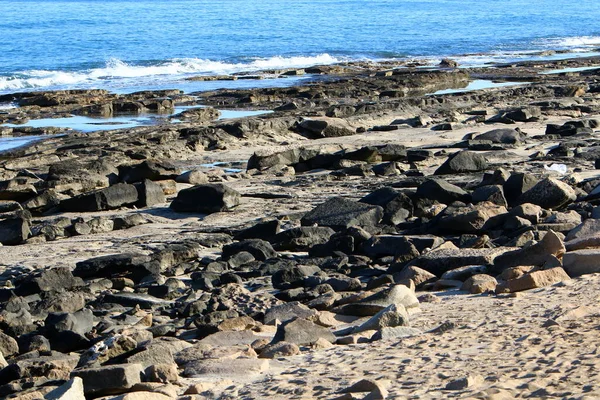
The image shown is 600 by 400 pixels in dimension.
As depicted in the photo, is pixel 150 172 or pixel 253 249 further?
pixel 150 172

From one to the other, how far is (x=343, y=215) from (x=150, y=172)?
4256mm

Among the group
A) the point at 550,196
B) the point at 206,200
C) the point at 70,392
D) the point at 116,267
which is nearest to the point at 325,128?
the point at 206,200

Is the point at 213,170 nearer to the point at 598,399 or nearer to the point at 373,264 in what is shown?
the point at 373,264

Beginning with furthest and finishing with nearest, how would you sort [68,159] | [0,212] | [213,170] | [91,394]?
[68,159] → [213,170] → [0,212] → [91,394]

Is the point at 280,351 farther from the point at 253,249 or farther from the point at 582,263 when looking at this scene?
the point at 253,249

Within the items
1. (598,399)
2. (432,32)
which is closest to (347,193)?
(598,399)

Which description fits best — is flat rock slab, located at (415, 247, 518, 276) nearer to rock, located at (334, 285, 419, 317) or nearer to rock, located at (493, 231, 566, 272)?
rock, located at (493, 231, 566, 272)

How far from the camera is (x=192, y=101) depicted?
941 inches

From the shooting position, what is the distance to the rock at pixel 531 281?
249 inches

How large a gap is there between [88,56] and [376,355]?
36.5 meters

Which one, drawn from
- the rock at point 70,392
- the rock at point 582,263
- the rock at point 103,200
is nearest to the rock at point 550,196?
the rock at point 582,263

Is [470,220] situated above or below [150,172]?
above

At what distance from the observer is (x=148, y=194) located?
11.8m

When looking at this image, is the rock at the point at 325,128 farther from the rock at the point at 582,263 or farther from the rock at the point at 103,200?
the rock at the point at 582,263
